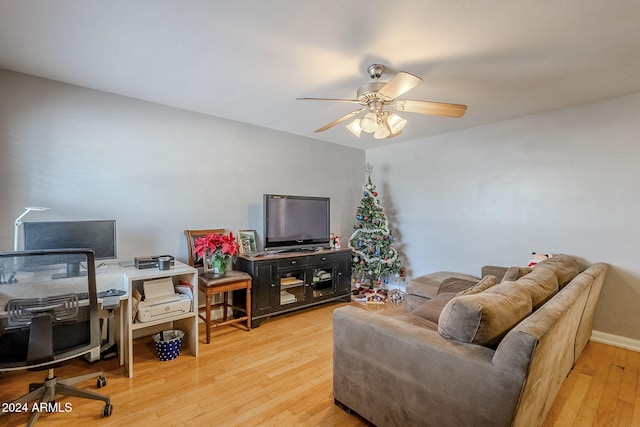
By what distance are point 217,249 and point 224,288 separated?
408 millimetres

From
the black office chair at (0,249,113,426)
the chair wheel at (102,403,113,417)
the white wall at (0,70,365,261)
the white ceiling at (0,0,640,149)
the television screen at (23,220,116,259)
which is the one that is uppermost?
the white ceiling at (0,0,640,149)

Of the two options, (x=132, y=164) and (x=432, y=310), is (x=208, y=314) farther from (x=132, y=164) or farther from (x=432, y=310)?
(x=432, y=310)

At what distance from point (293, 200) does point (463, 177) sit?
7.91 ft

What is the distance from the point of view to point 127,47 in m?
1.96

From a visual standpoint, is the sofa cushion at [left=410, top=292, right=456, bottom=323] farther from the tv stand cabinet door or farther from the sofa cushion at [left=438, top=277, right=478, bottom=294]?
the tv stand cabinet door

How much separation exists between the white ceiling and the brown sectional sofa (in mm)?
1571

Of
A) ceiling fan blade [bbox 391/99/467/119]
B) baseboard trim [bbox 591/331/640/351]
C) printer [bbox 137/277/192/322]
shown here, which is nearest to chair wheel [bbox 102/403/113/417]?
printer [bbox 137/277/192/322]

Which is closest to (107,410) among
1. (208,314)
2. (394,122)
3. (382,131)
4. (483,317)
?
(208,314)

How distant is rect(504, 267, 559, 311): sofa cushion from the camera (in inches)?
65.4

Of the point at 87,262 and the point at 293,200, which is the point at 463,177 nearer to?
the point at 293,200

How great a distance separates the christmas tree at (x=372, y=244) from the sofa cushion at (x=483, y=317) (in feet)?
9.53

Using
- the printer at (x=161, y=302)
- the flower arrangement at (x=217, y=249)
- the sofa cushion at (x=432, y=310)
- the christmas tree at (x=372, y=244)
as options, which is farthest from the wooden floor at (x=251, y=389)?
the christmas tree at (x=372, y=244)

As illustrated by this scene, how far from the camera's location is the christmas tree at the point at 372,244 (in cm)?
438

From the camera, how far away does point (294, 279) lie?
3625mm
